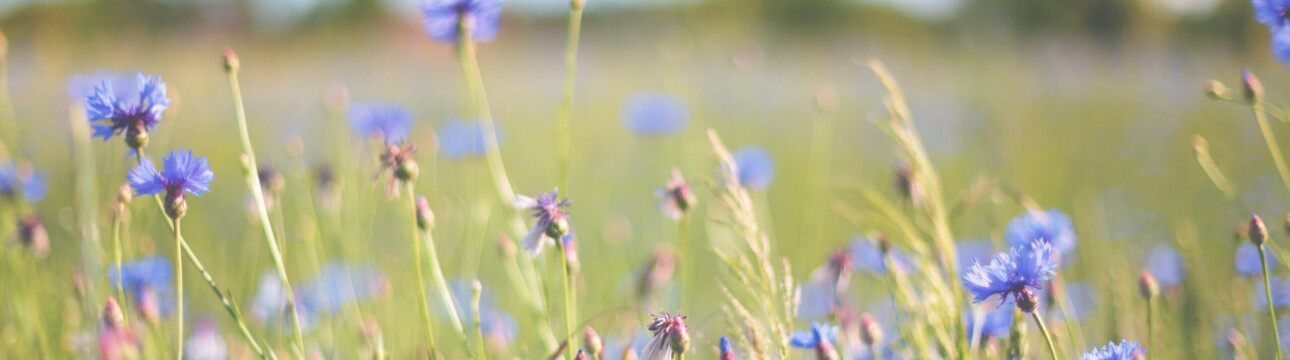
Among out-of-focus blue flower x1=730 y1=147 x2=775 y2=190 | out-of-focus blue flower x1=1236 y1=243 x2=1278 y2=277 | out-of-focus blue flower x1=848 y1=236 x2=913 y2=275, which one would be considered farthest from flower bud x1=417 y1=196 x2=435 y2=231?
out-of-focus blue flower x1=1236 y1=243 x2=1278 y2=277

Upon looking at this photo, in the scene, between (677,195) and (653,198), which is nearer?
(677,195)

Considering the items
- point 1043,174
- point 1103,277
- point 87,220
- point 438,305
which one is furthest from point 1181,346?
point 1043,174

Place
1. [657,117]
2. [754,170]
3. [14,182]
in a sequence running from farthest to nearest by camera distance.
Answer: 1. [657,117]
2. [754,170]
3. [14,182]

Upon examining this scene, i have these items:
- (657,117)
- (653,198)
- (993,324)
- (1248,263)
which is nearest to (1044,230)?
(993,324)

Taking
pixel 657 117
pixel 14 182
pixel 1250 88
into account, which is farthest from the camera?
pixel 657 117

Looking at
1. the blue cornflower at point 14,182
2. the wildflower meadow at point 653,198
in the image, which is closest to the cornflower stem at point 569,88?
the wildflower meadow at point 653,198

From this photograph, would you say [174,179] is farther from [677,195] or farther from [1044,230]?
Result: [1044,230]

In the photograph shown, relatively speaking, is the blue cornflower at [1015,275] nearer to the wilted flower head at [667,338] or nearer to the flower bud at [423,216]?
the wilted flower head at [667,338]

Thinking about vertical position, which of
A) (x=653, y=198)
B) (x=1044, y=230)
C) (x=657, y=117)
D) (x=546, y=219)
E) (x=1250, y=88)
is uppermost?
(x=546, y=219)

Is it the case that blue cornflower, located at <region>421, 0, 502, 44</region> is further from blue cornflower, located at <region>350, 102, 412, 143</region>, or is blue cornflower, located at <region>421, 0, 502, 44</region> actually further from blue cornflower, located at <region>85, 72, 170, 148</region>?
blue cornflower, located at <region>350, 102, 412, 143</region>
